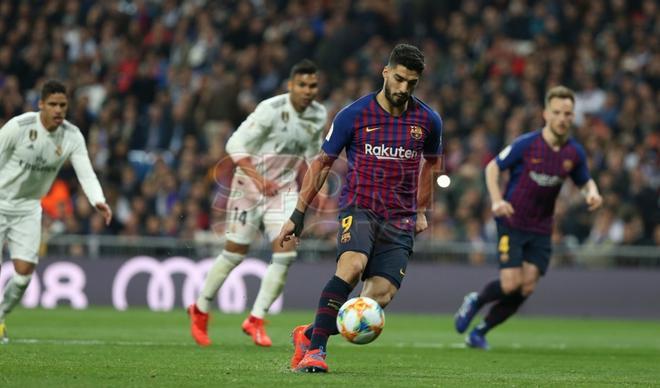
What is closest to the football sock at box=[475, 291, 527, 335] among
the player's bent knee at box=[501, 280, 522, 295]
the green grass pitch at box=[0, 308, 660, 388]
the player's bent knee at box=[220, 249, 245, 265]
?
the player's bent knee at box=[501, 280, 522, 295]

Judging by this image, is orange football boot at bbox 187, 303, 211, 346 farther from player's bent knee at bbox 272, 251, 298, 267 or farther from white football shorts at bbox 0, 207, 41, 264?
white football shorts at bbox 0, 207, 41, 264

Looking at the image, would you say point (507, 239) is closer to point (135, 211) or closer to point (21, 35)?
point (135, 211)

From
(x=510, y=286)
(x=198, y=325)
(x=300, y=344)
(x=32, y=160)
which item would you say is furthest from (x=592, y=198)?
(x=32, y=160)

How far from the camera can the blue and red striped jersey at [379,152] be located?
363 inches

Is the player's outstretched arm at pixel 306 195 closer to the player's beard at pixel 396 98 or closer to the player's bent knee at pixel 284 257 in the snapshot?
the player's beard at pixel 396 98

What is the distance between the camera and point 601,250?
20531 millimetres

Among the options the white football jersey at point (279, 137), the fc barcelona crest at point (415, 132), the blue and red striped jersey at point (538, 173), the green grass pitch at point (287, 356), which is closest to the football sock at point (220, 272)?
the green grass pitch at point (287, 356)

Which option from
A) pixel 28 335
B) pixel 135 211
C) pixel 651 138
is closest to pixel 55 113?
pixel 28 335

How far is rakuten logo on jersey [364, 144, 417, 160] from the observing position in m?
9.26

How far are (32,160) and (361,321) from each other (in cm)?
484

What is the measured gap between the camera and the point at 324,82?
24.2 m

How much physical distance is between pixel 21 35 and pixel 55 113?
1394 centimetres

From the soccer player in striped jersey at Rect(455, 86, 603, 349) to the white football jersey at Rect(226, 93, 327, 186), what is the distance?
205cm

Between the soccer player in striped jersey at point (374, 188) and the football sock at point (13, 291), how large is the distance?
3.95 metres
